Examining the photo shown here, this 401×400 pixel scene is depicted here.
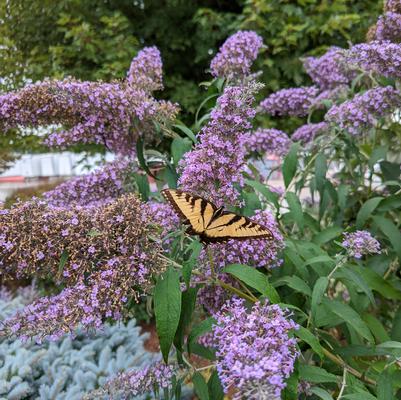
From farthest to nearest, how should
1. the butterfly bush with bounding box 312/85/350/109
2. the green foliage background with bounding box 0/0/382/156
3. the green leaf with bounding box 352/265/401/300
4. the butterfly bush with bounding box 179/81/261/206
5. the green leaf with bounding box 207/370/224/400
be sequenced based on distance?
1. the green foliage background with bounding box 0/0/382/156
2. the butterfly bush with bounding box 312/85/350/109
3. the green leaf with bounding box 352/265/401/300
4. the green leaf with bounding box 207/370/224/400
5. the butterfly bush with bounding box 179/81/261/206

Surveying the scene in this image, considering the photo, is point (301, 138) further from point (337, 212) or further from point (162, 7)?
point (162, 7)

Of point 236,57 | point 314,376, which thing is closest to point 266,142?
point 236,57

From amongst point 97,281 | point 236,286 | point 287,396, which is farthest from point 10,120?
point 287,396

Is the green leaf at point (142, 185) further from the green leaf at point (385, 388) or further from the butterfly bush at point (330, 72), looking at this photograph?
the butterfly bush at point (330, 72)

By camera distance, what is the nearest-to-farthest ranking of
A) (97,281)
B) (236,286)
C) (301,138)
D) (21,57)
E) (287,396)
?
(287,396)
(97,281)
(236,286)
(301,138)
(21,57)

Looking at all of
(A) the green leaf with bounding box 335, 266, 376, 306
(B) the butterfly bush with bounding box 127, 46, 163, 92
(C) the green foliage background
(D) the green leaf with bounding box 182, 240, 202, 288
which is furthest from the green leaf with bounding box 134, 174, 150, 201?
(C) the green foliage background

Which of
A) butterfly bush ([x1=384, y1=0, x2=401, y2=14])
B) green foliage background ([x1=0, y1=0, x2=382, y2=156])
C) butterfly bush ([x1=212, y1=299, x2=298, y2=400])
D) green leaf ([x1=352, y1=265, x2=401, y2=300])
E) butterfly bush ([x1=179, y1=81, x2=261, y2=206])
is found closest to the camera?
butterfly bush ([x1=212, y1=299, x2=298, y2=400])

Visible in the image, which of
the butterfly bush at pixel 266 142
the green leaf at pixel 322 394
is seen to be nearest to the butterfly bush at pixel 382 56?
the butterfly bush at pixel 266 142

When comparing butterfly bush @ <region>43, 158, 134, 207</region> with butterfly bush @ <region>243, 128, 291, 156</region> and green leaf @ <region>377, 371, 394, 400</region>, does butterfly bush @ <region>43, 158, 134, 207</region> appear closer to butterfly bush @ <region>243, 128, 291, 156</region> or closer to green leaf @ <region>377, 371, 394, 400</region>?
butterfly bush @ <region>243, 128, 291, 156</region>
